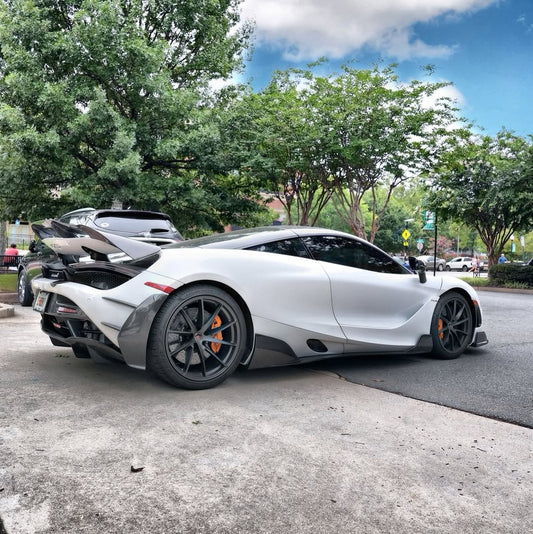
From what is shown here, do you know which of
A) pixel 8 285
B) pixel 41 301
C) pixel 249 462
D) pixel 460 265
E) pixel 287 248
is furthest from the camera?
pixel 460 265

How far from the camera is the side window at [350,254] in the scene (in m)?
4.72

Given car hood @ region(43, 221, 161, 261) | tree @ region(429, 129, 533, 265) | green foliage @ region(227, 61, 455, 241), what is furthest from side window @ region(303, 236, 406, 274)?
tree @ region(429, 129, 533, 265)

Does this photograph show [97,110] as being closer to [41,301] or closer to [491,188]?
[41,301]

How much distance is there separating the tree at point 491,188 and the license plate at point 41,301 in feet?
60.3

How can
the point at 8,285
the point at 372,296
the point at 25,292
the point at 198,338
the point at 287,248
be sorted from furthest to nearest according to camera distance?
the point at 8,285
the point at 25,292
the point at 372,296
the point at 287,248
the point at 198,338

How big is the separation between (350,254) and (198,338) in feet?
5.96

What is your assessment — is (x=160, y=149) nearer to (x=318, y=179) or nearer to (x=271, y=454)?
(x=318, y=179)

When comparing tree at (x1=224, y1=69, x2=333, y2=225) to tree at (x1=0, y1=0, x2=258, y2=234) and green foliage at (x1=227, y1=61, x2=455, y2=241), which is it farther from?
tree at (x1=0, y1=0, x2=258, y2=234)

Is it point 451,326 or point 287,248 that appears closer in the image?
point 287,248

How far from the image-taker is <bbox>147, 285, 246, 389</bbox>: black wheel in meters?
3.73

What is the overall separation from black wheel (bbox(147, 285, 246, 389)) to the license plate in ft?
3.93

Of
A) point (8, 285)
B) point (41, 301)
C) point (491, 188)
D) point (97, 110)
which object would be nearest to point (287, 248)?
point (41, 301)

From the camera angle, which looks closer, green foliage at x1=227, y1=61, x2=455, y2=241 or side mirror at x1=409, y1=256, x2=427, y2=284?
side mirror at x1=409, y1=256, x2=427, y2=284

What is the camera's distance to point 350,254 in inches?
195
